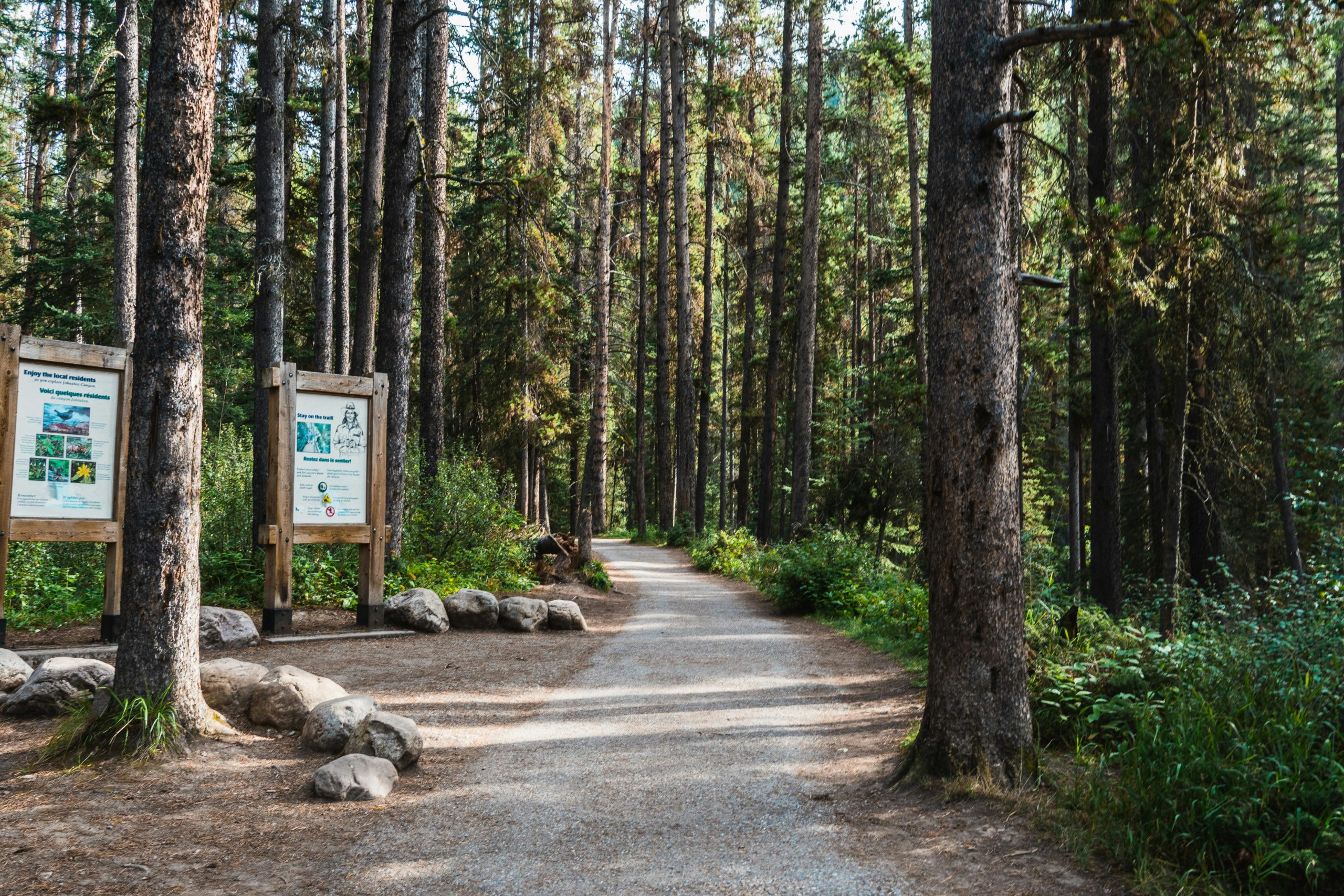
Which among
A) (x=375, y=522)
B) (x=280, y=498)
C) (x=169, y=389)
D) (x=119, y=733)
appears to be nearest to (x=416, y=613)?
(x=375, y=522)

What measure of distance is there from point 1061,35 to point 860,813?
14.2 feet

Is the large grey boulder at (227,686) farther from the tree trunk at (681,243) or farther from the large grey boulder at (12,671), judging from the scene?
the tree trunk at (681,243)

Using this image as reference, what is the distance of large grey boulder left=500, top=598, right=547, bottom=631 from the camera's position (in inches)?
410

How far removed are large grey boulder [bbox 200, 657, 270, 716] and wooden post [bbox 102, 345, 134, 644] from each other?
279cm

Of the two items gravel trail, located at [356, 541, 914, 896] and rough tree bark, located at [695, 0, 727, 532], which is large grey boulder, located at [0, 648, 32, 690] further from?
rough tree bark, located at [695, 0, 727, 532]

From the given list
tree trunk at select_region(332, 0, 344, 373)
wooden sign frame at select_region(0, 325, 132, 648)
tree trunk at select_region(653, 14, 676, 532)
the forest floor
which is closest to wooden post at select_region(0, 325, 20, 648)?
wooden sign frame at select_region(0, 325, 132, 648)

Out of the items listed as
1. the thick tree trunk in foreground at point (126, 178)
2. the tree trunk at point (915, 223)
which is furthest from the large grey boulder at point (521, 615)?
the tree trunk at point (915, 223)

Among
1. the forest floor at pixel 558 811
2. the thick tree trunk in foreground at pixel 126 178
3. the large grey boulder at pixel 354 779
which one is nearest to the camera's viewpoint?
the forest floor at pixel 558 811

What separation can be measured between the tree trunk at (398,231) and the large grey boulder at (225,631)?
3403mm

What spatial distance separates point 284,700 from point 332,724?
0.63m

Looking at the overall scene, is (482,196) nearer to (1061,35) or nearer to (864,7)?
(864,7)

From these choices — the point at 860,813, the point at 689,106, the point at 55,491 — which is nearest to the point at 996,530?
the point at 860,813

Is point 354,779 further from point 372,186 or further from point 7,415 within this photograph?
point 372,186

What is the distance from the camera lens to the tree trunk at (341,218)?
17.8 meters
